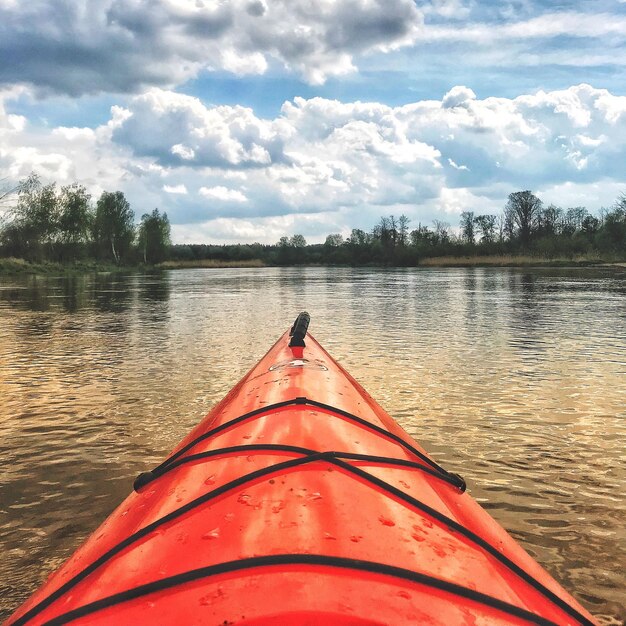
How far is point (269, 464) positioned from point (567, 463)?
3.28 meters

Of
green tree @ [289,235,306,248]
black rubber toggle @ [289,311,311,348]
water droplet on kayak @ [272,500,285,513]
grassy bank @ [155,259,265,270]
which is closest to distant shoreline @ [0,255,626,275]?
grassy bank @ [155,259,265,270]

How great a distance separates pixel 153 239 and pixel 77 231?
973 inches

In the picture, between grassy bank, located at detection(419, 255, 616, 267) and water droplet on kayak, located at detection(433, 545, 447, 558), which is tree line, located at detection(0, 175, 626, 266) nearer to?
grassy bank, located at detection(419, 255, 616, 267)

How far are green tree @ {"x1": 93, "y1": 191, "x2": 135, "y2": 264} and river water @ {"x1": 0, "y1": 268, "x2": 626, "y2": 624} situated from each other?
209ft

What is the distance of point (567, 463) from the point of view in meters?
4.51

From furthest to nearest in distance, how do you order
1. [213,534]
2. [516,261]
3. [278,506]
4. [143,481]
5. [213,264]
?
1. [213,264]
2. [516,261]
3. [143,481]
4. [278,506]
5. [213,534]

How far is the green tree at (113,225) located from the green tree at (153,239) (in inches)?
275

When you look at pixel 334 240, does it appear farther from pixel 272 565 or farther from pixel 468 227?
pixel 272 565

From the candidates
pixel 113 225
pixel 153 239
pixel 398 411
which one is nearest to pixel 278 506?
pixel 398 411

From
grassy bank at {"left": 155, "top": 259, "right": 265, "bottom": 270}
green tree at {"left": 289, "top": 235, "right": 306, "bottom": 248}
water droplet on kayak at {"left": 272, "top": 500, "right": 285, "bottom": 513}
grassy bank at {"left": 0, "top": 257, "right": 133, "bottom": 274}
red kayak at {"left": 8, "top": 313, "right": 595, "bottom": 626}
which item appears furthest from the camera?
green tree at {"left": 289, "top": 235, "right": 306, "bottom": 248}

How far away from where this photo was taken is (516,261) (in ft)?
177

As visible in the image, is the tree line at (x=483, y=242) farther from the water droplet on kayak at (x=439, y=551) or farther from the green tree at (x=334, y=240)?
the water droplet on kayak at (x=439, y=551)

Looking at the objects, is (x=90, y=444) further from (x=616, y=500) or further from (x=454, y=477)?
(x=616, y=500)

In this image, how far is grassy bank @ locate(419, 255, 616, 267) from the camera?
50097 millimetres
